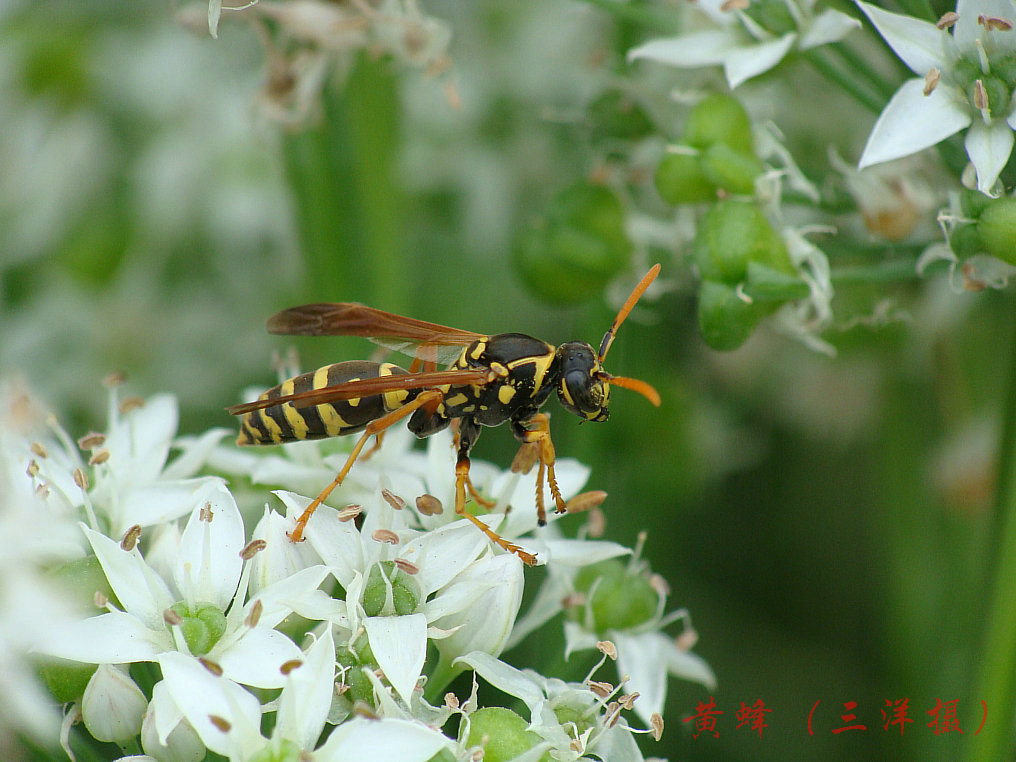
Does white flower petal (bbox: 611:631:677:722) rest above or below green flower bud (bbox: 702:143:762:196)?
below

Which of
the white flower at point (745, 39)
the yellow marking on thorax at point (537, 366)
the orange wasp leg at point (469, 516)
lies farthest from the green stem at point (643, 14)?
the orange wasp leg at point (469, 516)

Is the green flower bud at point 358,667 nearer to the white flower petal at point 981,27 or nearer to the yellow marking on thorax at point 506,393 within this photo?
the yellow marking on thorax at point 506,393

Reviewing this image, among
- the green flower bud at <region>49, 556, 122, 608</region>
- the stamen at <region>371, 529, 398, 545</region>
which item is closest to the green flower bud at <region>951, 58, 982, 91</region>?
the stamen at <region>371, 529, 398, 545</region>

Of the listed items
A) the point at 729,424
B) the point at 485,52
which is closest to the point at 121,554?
the point at 729,424

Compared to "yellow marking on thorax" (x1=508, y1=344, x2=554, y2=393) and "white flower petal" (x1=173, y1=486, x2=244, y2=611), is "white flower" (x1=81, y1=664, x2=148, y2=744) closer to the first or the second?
"white flower petal" (x1=173, y1=486, x2=244, y2=611)

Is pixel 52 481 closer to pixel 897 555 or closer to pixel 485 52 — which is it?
pixel 897 555

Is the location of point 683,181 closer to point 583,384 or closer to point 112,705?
point 583,384
